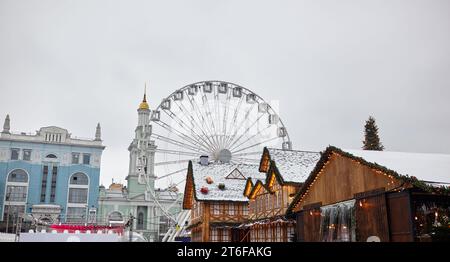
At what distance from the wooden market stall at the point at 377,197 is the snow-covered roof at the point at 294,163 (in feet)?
14.3

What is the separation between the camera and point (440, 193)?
1286 cm

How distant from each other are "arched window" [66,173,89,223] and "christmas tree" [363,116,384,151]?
3846cm

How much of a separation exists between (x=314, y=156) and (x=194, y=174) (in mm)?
11308

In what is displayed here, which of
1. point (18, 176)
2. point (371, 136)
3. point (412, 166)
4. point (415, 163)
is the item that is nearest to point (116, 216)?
point (18, 176)

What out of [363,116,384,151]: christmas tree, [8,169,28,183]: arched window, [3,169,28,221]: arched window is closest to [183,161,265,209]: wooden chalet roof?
[363,116,384,151]: christmas tree

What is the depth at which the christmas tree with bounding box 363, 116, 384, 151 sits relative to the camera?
3975 centimetres

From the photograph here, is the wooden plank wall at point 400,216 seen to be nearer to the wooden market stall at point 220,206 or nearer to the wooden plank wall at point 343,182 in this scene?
the wooden plank wall at point 343,182

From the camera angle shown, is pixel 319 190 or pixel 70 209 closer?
pixel 319 190

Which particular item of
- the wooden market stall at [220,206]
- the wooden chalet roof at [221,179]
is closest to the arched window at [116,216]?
the wooden chalet roof at [221,179]

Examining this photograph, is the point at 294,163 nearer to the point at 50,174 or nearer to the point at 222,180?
the point at 222,180

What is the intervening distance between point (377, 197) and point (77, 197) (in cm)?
5383
